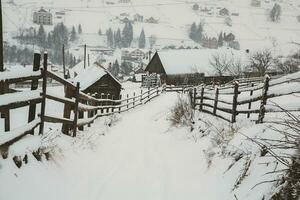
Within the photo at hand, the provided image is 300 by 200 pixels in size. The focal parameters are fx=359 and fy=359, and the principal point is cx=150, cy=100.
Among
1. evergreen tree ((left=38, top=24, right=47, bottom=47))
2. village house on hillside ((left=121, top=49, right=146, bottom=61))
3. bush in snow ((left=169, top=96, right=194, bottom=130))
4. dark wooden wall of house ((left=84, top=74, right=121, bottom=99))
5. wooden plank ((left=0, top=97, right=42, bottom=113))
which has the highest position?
evergreen tree ((left=38, top=24, right=47, bottom=47))

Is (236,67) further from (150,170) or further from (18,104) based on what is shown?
(18,104)

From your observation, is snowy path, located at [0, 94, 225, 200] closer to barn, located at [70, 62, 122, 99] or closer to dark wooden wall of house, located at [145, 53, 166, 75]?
barn, located at [70, 62, 122, 99]

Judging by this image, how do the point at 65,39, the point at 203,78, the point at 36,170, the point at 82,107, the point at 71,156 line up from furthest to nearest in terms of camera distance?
1. the point at 65,39
2. the point at 203,78
3. the point at 82,107
4. the point at 71,156
5. the point at 36,170

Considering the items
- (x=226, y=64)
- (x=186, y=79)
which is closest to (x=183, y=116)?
(x=186, y=79)

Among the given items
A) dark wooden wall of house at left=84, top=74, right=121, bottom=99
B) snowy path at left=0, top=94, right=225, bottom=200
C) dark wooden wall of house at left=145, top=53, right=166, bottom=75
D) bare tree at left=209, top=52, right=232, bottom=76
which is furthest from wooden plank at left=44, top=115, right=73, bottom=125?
dark wooden wall of house at left=145, top=53, right=166, bottom=75

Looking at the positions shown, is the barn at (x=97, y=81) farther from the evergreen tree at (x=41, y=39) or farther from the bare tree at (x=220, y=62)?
the evergreen tree at (x=41, y=39)

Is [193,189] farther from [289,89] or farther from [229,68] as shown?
[229,68]

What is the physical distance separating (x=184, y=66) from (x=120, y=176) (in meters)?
48.6

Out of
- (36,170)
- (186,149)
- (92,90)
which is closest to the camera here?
(36,170)

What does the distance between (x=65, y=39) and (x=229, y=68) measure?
14864cm

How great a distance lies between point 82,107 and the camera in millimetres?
9469

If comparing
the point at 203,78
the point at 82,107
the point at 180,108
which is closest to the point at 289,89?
the point at 82,107

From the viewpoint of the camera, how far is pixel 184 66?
179ft

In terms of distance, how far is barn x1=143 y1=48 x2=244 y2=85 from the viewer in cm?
5331
